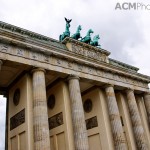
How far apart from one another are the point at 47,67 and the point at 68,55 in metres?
2.23

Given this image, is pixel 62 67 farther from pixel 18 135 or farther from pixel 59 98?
pixel 18 135

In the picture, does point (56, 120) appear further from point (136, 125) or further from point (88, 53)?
point (136, 125)

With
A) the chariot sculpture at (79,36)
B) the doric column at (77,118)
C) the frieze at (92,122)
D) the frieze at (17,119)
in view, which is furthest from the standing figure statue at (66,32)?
the frieze at (17,119)

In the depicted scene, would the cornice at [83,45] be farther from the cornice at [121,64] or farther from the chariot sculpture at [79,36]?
the cornice at [121,64]

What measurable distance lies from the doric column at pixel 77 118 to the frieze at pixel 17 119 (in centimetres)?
357

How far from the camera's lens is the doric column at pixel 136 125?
64.4 ft

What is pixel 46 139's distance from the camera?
13.2m

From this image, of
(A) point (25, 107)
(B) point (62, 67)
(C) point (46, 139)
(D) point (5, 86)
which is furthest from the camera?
(D) point (5, 86)

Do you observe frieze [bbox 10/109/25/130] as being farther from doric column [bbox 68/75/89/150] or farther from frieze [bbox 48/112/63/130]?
doric column [bbox 68/75/89/150]

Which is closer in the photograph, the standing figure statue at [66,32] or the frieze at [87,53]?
the frieze at [87,53]

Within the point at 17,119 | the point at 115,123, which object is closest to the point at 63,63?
the point at 17,119

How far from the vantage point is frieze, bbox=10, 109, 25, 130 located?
1537 cm

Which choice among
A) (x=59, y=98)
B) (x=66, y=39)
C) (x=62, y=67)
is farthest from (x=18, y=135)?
(x=66, y=39)

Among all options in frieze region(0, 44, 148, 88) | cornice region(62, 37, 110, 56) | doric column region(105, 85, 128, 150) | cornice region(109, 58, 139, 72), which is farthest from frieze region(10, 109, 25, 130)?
cornice region(109, 58, 139, 72)
